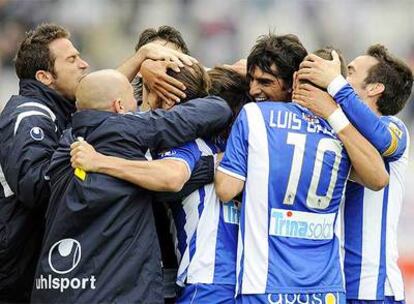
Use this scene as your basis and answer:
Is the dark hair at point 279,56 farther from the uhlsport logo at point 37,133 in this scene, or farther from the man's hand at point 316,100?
the uhlsport logo at point 37,133

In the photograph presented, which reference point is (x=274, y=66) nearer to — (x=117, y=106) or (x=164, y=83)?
(x=164, y=83)

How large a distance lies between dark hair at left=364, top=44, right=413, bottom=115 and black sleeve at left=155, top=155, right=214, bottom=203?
1057mm

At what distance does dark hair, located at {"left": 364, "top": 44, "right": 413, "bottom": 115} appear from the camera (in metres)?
4.56

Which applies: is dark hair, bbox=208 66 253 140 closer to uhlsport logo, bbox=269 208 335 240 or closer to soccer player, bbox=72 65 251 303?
soccer player, bbox=72 65 251 303

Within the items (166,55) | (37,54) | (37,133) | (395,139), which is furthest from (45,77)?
(395,139)

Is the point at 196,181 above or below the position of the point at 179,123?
below

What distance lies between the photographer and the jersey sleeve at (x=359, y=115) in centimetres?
399

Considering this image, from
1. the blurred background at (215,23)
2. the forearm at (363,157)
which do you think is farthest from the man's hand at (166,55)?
the blurred background at (215,23)

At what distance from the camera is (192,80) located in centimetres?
418

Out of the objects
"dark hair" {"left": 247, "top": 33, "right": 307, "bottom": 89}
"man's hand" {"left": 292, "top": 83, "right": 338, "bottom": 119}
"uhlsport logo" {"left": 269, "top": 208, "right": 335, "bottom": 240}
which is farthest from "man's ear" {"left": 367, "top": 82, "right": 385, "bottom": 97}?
"uhlsport logo" {"left": 269, "top": 208, "right": 335, "bottom": 240}

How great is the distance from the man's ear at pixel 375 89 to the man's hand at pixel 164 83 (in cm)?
105

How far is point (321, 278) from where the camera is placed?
3.98m

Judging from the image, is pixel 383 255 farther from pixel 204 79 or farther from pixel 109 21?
pixel 109 21

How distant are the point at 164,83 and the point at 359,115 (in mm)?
918
